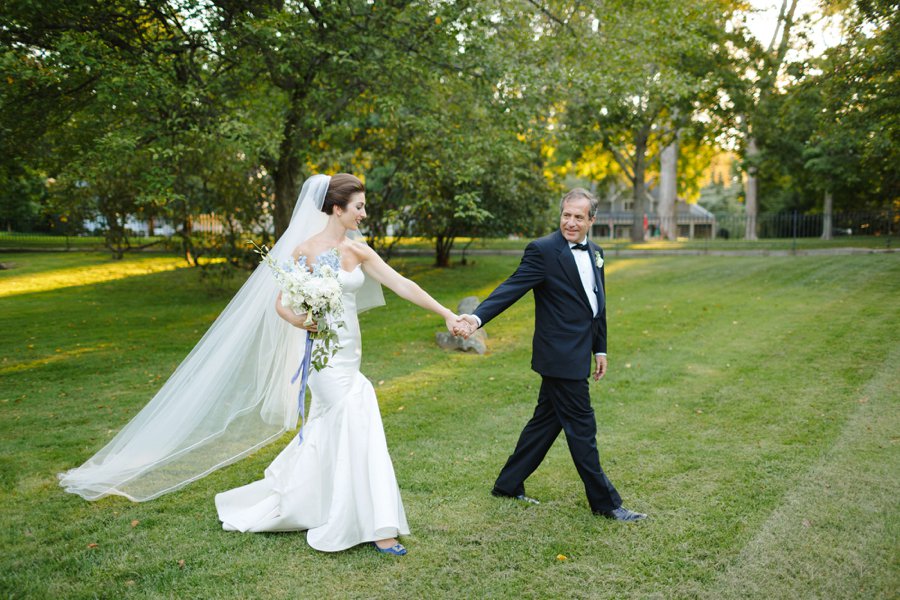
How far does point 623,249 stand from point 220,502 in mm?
28616

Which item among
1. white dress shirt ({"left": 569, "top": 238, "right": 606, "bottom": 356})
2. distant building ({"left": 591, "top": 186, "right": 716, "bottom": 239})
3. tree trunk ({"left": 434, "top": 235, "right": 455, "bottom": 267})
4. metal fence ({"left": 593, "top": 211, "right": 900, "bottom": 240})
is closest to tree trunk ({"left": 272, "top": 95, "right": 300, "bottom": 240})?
tree trunk ({"left": 434, "top": 235, "right": 455, "bottom": 267})

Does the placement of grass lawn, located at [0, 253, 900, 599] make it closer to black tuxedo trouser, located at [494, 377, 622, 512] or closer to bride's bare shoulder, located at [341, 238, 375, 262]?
black tuxedo trouser, located at [494, 377, 622, 512]

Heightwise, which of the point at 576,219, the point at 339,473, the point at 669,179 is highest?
the point at 669,179

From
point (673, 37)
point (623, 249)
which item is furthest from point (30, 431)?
point (623, 249)

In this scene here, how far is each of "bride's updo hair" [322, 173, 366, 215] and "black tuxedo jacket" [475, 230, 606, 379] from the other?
1.25m

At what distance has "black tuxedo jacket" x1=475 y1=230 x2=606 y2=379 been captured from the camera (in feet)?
15.6

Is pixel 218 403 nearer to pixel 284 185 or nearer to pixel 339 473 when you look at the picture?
pixel 339 473

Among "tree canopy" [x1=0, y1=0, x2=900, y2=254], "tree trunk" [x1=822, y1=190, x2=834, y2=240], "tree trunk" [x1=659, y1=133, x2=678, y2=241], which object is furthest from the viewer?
"tree trunk" [x1=659, y1=133, x2=678, y2=241]

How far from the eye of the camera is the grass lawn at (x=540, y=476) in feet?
13.6

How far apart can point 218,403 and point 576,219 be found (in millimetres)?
3110

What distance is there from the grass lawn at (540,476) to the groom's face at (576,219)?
6.90 ft

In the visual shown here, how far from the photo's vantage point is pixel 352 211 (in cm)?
477

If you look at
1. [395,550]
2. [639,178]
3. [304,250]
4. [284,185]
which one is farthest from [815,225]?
[395,550]

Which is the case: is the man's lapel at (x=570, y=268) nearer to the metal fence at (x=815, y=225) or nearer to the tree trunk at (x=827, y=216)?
the metal fence at (x=815, y=225)
